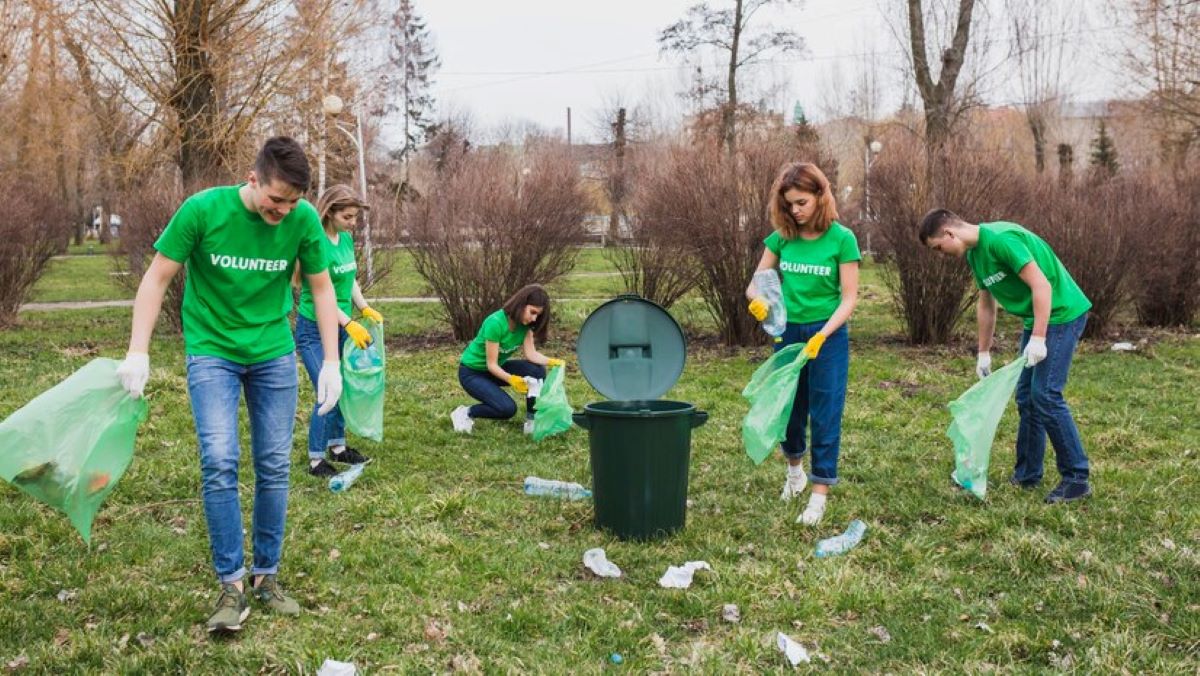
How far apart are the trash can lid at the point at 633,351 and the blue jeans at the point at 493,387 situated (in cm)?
204

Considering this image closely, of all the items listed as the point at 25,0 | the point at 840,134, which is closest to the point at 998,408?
the point at 25,0

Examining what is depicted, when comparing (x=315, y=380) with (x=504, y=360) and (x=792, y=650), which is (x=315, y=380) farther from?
(x=792, y=650)

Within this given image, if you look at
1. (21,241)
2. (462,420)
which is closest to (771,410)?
(462,420)

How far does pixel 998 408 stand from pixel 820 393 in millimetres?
807

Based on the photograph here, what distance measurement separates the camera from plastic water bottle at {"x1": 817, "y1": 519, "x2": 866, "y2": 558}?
4070 mm

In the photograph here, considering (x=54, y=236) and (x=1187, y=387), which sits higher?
(x=54, y=236)

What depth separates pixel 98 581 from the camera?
12.0ft

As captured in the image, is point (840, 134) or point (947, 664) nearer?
point (947, 664)

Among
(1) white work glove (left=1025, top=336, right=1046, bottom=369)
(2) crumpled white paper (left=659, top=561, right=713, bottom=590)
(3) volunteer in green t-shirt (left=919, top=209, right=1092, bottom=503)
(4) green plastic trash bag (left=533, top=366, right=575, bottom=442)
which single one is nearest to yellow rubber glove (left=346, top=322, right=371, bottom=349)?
(4) green plastic trash bag (left=533, top=366, right=575, bottom=442)

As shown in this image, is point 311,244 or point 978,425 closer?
point 311,244

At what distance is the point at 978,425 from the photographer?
14.2ft

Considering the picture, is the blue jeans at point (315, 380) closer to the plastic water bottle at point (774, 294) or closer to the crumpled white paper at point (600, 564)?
the crumpled white paper at point (600, 564)

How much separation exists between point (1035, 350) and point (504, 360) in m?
3.49

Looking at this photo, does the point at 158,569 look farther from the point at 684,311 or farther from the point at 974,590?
the point at 684,311
